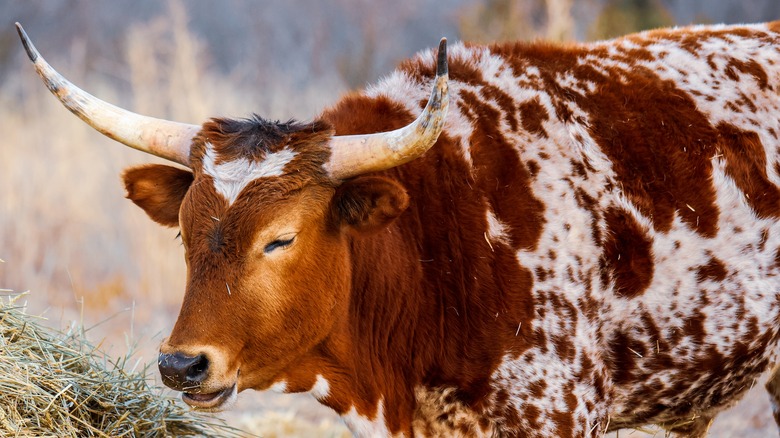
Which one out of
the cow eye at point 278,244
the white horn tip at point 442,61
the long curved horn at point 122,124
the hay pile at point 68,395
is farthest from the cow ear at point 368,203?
the hay pile at point 68,395

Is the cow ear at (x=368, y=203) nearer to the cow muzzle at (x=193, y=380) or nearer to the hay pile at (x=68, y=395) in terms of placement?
the cow muzzle at (x=193, y=380)

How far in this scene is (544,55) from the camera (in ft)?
14.4

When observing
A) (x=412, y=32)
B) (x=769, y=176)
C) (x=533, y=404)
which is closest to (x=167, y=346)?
(x=533, y=404)

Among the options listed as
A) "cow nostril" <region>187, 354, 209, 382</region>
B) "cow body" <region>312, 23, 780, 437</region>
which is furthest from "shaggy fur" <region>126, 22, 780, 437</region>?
"cow nostril" <region>187, 354, 209, 382</region>

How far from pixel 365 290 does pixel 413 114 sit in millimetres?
801

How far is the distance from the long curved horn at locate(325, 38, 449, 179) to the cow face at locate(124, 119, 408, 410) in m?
0.05

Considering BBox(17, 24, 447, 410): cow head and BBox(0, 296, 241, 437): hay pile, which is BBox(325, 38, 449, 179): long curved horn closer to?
BBox(17, 24, 447, 410): cow head

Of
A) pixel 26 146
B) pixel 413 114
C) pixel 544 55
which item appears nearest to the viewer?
pixel 413 114

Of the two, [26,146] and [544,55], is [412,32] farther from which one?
[544,55]

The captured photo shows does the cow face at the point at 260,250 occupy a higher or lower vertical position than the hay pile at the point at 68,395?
higher

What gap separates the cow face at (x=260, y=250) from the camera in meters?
3.51

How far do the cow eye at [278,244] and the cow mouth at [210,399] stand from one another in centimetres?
54

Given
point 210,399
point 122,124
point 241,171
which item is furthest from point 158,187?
point 210,399

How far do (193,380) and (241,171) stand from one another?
2.69 ft
